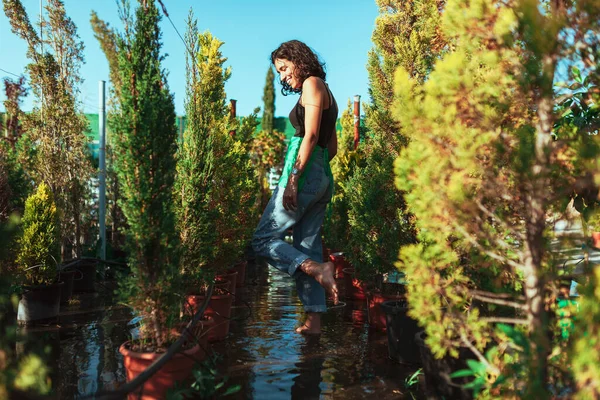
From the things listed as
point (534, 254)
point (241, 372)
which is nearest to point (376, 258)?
point (241, 372)

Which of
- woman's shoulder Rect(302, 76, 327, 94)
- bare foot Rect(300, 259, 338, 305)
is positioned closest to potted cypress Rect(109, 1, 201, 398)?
bare foot Rect(300, 259, 338, 305)

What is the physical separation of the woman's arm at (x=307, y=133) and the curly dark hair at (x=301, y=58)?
0.27 metres

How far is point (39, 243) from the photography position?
494cm

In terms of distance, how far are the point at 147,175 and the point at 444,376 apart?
1.90 m

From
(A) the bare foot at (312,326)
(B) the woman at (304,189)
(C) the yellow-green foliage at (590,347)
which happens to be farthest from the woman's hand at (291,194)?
(C) the yellow-green foliage at (590,347)

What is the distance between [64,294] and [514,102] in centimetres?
549

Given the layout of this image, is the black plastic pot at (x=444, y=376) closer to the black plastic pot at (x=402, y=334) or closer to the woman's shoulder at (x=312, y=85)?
the black plastic pot at (x=402, y=334)

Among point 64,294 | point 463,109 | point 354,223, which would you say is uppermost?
point 463,109

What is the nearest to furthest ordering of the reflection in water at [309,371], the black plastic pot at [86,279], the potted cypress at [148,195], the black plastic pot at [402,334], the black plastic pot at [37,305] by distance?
1. the potted cypress at [148,195]
2. the reflection in water at [309,371]
3. the black plastic pot at [402,334]
4. the black plastic pot at [37,305]
5. the black plastic pot at [86,279]

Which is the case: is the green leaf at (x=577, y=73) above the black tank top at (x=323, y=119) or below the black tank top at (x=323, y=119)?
below

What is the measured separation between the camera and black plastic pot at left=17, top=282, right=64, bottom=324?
4816mm

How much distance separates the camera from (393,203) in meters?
4.36

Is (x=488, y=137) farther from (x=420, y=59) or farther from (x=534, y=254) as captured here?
(x=420, y=59)

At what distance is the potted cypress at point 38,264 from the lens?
483cm
